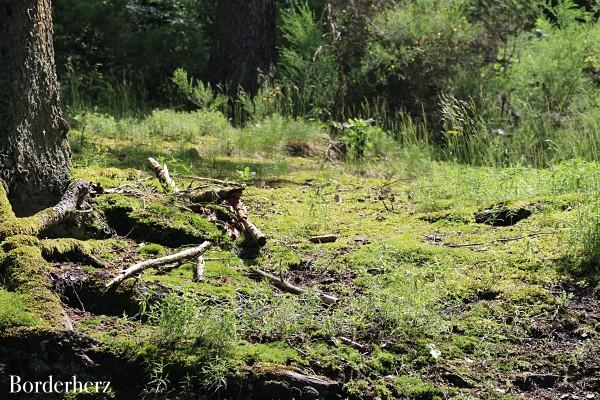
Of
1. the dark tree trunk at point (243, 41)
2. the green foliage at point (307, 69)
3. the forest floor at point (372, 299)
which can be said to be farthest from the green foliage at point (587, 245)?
the dark tree trunk at point (243, 41)

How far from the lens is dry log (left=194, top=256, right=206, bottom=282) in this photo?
15.0 ft

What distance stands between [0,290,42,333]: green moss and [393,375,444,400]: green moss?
5.15ft

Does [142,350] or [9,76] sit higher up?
[9,76]

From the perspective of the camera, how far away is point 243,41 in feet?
35.6

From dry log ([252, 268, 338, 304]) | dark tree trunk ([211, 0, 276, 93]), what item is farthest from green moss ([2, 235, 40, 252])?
dark tree trunk ([211, 0, 276, 93])

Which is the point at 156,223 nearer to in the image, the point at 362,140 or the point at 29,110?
the point at 29,110

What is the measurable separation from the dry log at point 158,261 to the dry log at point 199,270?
51mm

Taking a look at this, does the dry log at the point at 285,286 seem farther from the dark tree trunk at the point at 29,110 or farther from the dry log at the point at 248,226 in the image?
the dark tree trunk at the point at 29,110

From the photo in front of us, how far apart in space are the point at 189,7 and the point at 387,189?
20.8ft

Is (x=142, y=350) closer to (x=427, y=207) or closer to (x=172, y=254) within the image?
(x=172, y=254)

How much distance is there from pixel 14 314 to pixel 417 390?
176cm

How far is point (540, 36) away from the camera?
39.0 ft

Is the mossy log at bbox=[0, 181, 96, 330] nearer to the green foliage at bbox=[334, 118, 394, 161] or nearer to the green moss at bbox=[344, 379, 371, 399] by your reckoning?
the green moss at bbox=[344, 379, 371, 399]

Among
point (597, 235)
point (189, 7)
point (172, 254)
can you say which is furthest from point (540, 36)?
point (172, 254)
